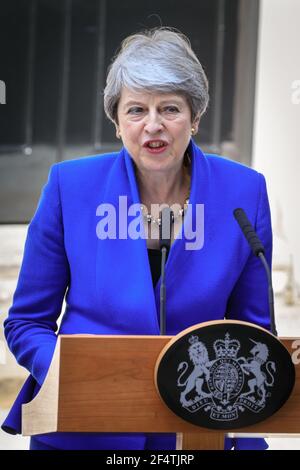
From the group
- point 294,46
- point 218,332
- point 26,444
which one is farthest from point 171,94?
point 294,46

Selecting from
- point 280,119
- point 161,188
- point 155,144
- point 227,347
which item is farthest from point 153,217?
point 280,119

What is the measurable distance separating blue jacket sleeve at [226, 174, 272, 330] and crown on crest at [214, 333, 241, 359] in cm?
48

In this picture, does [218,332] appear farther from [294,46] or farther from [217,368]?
[294,46]

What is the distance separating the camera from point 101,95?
5.32 meters

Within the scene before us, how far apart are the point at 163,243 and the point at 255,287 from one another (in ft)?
0.90

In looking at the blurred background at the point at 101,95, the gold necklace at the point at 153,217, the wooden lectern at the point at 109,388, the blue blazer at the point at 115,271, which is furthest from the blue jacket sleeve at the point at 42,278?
the blurred background at the point at 101,95

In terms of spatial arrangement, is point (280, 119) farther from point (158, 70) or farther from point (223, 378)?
point (223, 378)

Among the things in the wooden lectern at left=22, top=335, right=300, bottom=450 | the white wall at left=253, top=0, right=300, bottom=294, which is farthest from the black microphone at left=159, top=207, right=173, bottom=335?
the white wall at left=253, top=0, right=300, bottom=294

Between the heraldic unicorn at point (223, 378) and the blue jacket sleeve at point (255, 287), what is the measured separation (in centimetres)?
47

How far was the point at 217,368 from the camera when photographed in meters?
1.53

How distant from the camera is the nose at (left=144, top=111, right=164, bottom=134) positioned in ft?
6.31

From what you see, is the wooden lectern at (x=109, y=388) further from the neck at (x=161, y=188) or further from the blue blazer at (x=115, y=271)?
the neck at (x=161, y=188)

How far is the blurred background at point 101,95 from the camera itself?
498cm
